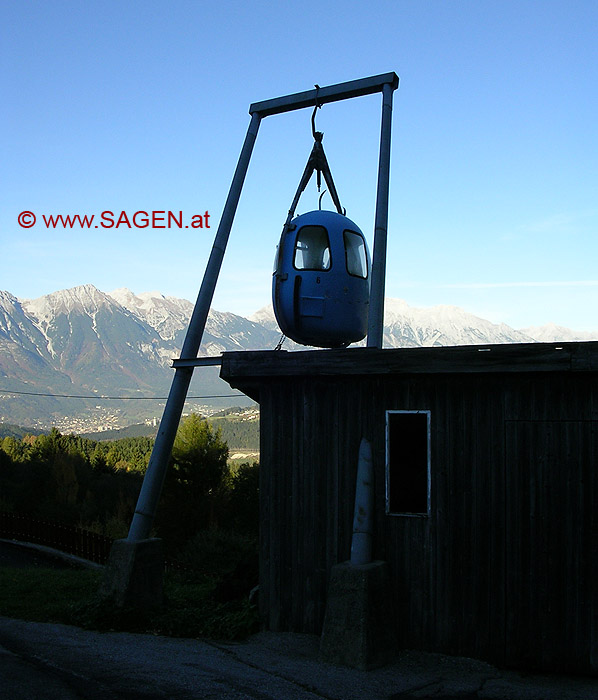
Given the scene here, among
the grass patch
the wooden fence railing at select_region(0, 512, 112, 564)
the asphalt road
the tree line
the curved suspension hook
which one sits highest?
the curved suspension hook

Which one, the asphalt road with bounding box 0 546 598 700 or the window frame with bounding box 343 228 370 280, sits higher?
the window frame with bounding box 343 228 370 280

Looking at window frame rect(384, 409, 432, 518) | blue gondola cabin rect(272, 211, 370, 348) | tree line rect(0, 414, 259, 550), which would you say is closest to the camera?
window frame rect(384, 409, 432, 518)

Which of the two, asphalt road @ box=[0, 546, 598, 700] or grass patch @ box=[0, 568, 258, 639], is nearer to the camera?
asphalt road @ box=[0, 546, 598, 700]

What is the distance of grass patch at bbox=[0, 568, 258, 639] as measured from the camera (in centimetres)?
1167

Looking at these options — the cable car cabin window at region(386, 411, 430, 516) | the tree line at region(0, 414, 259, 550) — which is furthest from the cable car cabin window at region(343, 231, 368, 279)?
the tree line at region(0, 414, 259, 550)

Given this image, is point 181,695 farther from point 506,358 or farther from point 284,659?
point 506,358

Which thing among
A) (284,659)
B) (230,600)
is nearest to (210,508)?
(230,600)

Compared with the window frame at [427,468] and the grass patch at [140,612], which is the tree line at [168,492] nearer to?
the grass patch at [140,612]

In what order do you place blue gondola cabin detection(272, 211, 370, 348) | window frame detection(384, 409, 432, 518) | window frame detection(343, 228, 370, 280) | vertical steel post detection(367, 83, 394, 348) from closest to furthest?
window frame detection(384, 409, 432, 518) < vertical steel post detection(367, 83, 394, 348) < blue gondola cabin detection(272, 211, 370, 348) < window frame detection(343, 228, 370, 280)

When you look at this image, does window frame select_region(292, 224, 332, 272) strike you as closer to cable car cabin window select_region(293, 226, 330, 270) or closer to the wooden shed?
cable car cabin window select_region(293, 226, 330, 270)

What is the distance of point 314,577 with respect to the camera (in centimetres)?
1088

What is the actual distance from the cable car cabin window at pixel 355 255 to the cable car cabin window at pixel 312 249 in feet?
1.51

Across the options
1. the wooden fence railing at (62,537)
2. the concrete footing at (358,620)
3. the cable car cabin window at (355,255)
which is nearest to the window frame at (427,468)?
the concrete footing at (358,620)

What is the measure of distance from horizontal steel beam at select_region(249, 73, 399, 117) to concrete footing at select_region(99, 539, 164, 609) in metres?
8.78
